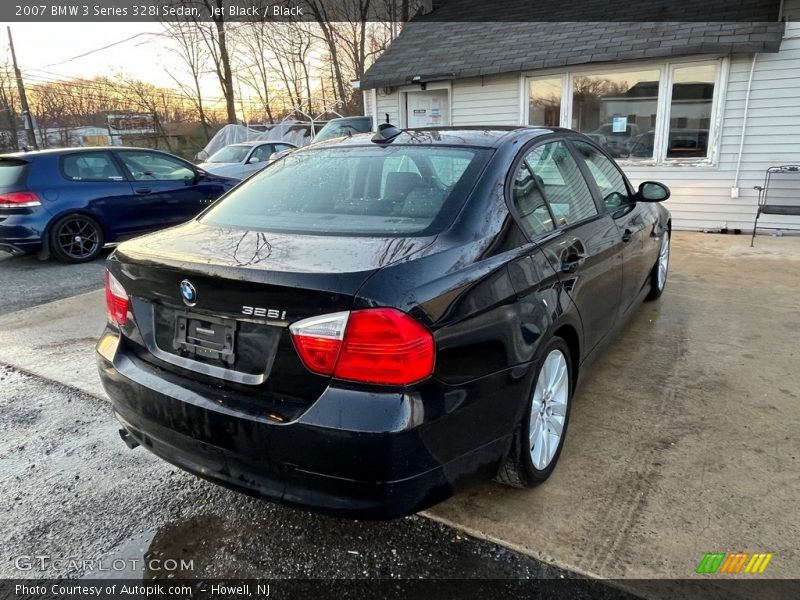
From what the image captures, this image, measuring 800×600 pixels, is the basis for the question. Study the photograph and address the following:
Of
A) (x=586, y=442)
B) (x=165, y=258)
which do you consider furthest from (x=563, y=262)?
(x=165, y=258)

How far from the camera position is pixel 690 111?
Answer: 8.22 m

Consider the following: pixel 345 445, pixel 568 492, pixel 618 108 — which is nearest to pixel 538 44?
pixel 618 108

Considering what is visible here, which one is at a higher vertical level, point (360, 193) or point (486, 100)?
point (486, 100)

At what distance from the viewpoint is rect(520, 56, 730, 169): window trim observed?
311 inches

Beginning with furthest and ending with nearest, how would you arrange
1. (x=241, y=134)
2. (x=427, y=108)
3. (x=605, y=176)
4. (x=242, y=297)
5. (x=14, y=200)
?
(x=241, y=134), (x=427, y=108), (x=14, y=200), (x=605, y=176), (x=242, y=297)

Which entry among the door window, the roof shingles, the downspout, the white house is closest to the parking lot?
the door window

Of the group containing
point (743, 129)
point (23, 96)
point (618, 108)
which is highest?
point (23, 96)

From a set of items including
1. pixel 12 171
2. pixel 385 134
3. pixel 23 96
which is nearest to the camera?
pixel 385 134

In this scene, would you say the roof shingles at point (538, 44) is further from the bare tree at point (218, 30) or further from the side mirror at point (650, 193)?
the bare tree at point (218, 30)

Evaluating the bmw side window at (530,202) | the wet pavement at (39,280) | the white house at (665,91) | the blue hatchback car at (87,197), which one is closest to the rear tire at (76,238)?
the blue hatchback car at (87,197)

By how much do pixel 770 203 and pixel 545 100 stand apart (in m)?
3.71

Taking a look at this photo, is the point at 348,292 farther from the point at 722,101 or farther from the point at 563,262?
the point at 722,101

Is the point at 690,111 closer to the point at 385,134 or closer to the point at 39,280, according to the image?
the point at 385,134

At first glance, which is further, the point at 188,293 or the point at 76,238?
the point at 76,238
